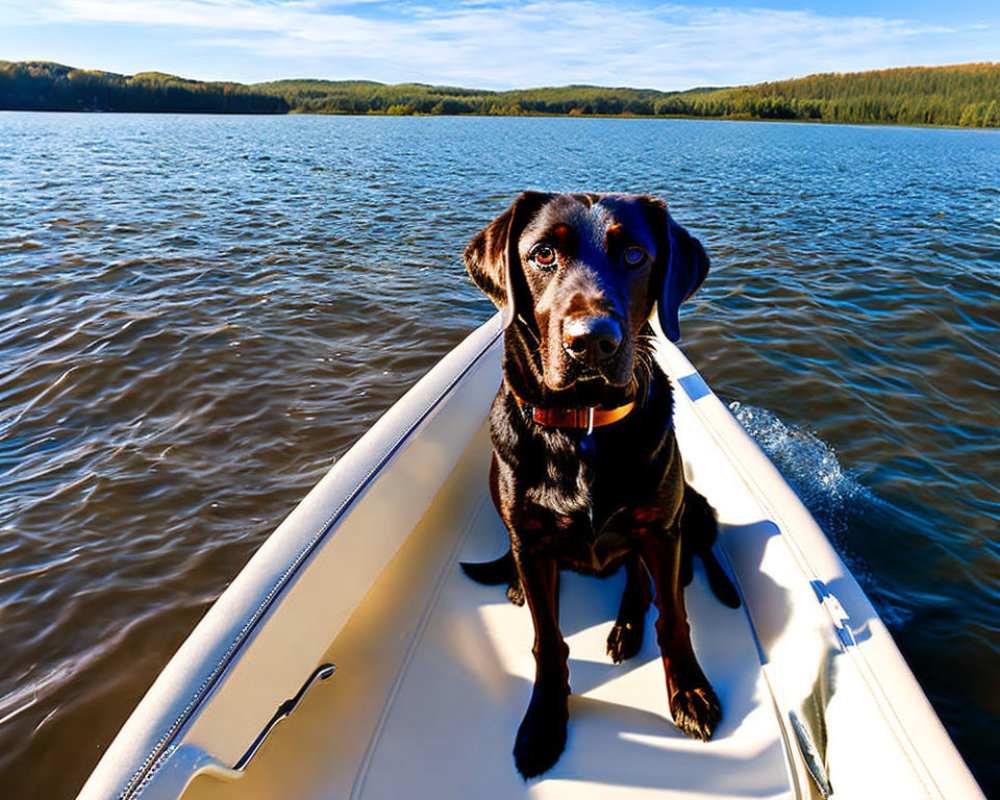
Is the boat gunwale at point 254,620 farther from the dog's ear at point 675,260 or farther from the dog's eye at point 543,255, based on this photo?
the dog's ear at point 675,260

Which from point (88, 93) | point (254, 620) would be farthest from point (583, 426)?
point (88, 93)

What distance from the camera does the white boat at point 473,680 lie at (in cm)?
158

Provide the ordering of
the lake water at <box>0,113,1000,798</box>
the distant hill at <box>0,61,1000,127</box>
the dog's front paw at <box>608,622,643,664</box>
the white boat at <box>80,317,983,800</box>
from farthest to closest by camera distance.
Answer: the distant hill at <box>0,61,1000,127</box>, the lake water at <box>0,113,1000,798</box>, the dog's front paw at <box>608,622,643,664</box>, the white boat at <box>80,317,983,800</box>

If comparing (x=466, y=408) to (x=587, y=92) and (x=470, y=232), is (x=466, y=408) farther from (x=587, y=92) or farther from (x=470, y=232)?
(x=587, y=92)

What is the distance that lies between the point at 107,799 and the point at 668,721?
1.65m

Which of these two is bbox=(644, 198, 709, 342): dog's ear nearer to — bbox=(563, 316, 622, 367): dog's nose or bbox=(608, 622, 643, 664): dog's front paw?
bbox=(563, 316, 622, 367): dog's nose

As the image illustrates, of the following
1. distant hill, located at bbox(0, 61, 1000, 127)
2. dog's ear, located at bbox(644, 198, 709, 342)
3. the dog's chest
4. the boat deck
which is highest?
distant hill, located at bbox(0, 61, 1000, 127)

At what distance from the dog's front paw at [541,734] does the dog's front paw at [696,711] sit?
1.24 ft

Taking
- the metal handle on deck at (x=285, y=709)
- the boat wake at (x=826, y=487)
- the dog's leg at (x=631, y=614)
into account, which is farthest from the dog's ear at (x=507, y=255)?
the boat wake at (x=826, y=487)

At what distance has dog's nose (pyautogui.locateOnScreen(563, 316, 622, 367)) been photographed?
1695 mm

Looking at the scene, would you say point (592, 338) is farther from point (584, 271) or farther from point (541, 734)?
point (541, 734)

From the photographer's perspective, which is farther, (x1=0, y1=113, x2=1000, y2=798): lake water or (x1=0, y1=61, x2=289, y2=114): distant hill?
(x1=0, y1=61, x2=289, y2=114): distant hill

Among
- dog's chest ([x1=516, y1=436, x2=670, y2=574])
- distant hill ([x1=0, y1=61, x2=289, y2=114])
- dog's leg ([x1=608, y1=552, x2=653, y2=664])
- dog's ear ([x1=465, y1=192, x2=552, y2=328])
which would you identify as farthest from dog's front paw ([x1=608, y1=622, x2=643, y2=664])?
distant hill ([x1=0, y1=61, x2=289, y2=114])

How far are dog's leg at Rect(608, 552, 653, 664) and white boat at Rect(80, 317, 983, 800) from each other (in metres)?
0.06
